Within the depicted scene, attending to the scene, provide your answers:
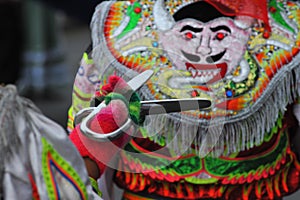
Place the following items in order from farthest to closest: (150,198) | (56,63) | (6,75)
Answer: (56,63) < (6,75) < (150,198)

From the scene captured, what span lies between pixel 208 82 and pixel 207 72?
0.02 m

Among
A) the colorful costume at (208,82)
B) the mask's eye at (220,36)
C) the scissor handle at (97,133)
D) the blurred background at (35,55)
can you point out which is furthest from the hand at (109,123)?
the blurred background at (35,55)

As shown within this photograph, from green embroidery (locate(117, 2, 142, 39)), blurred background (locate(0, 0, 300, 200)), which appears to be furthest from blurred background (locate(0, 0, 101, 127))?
green embroidery (locate(117, 2, 142, 39))

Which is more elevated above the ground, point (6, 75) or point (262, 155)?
point (262, 155)

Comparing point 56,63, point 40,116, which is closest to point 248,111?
point 40,116

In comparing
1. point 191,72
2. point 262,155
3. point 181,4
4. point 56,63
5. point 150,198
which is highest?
point 181,4

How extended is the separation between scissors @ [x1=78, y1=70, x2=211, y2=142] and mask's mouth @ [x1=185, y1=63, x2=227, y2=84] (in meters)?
0.16

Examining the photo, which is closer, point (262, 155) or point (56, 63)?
point (262, 155)

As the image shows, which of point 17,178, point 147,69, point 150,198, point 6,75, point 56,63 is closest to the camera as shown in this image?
point 17,178

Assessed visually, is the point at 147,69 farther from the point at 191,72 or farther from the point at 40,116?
the point at 40,116

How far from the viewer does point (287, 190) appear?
134 centimetres

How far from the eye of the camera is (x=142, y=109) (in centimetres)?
98

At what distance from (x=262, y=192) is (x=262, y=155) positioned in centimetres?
8

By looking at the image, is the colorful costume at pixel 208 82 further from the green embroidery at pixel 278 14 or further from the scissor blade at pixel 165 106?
the scissor blade at pixel 165 106
